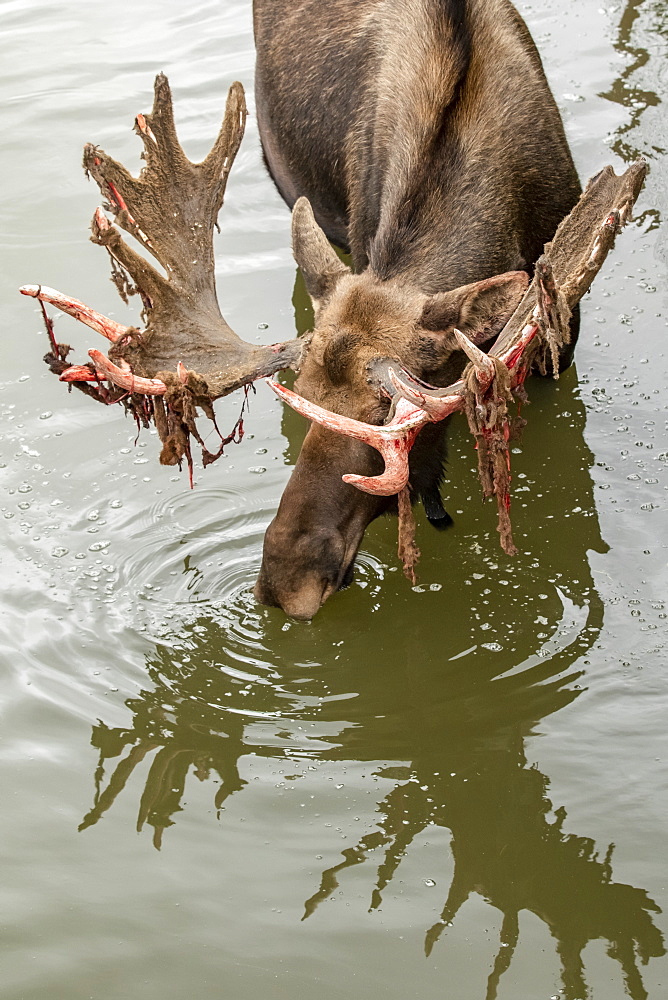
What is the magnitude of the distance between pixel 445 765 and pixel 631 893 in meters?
0.77

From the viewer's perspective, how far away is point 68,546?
16.6 feet

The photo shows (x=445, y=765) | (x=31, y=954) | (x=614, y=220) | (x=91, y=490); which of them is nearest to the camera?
(x=31, y=954)

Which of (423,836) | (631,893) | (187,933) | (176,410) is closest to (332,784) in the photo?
(423,836)

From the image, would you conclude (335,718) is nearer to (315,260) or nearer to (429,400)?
(429,400)

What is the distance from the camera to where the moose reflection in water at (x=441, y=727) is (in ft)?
11.7

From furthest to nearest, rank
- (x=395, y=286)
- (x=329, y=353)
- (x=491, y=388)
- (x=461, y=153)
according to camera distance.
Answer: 1. (x=461, y=153)
2. (x=395, y=286)
3. (x=329, y=353)
4. (x=491, y=388)

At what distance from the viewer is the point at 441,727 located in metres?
4.20

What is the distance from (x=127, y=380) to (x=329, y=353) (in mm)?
661

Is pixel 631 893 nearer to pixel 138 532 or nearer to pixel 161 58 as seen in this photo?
pixel 138 532

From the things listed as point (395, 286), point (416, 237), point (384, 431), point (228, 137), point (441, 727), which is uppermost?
point (228, 137)

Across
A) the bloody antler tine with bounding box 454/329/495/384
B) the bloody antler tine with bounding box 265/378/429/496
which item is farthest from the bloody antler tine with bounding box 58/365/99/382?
the bloody antler tine with bounding box 454/329/495/384

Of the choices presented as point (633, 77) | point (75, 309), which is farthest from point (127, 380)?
point (633, 77)

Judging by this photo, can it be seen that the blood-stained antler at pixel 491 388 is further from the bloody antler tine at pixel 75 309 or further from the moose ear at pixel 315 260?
the bloody antler tine at pixel 75 309

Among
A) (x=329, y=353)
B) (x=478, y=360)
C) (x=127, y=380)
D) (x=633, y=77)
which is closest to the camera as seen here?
(x=478, y=360)
